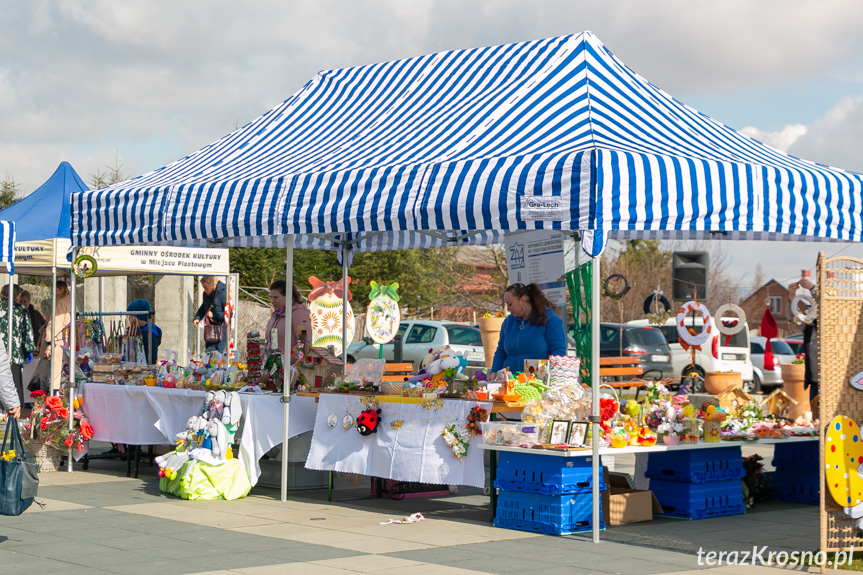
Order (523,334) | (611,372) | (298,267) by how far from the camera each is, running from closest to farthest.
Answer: (523,334) → (611,372) → (298,267)

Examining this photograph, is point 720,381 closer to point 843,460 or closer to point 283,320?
point 283,320

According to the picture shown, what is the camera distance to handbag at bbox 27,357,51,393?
16.4 m

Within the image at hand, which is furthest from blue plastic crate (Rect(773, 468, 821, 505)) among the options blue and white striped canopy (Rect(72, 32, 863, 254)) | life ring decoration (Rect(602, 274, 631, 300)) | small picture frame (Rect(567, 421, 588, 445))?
life ring decoration (Rect(602, 274, 631, 300))

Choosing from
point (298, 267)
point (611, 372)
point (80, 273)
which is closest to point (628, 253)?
point (298, 267)

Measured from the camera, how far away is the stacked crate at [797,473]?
9.73m

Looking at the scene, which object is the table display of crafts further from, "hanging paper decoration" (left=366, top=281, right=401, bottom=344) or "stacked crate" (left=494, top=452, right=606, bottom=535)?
"hanging paper decoration" (left=366, top=281, right=401, bottom=344)

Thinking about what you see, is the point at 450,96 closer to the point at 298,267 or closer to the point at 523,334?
the point at 523,334

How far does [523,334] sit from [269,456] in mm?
2957

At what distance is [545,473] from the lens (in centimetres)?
780

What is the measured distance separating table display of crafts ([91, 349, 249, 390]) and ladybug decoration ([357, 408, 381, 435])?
1.72 meters

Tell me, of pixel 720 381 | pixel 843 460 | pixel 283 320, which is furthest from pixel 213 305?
pixel 843 460

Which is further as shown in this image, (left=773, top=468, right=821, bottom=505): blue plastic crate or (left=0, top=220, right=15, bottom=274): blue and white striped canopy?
(left=0, top=220, right=15, bottom=274): blue and white striped canopy

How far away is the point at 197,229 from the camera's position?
9.67 m

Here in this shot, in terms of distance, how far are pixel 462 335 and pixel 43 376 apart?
422 inches
